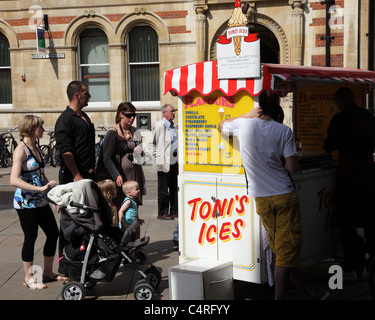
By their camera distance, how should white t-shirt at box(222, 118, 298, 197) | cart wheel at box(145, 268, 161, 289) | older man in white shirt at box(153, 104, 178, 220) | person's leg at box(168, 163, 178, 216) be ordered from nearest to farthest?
white t-shirt at box(222, 118, 298, 197) < cart wheel at box(145, 268, 161, 289) < older man in white shirt at box(153, 104, 178, 220) < person's leg at box(168, 163, 178, 216)

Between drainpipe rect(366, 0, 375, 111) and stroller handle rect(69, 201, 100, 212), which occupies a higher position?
drainpipe rect(366, 0, 375, 111)

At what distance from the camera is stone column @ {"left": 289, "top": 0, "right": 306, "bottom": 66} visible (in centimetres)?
1727

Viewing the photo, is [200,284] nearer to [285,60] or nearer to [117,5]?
[285,60]

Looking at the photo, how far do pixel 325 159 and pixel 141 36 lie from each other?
45.9 ft

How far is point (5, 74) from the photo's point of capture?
784 inches

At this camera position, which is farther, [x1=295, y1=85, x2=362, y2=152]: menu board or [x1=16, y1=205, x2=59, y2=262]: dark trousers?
[x1=295, y1=85, x2=362, y2=152]: menu board

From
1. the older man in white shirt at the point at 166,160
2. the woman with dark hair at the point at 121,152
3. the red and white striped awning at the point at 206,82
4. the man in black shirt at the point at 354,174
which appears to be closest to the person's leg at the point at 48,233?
the woman with dark hair at the point at 121,152

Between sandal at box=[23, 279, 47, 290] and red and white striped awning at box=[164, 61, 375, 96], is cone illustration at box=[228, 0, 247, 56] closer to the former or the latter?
red and white striped awning at box=[164, 61, 375, 96]

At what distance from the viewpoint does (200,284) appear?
15.6ft

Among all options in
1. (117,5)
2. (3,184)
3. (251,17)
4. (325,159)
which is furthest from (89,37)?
(325,159)

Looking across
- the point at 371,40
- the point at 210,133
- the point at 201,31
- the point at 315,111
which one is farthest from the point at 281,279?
the point at 201,31

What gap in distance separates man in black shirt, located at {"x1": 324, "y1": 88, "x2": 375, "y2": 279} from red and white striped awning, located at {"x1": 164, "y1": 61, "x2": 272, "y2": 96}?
4.09 feet

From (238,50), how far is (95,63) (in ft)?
49.0

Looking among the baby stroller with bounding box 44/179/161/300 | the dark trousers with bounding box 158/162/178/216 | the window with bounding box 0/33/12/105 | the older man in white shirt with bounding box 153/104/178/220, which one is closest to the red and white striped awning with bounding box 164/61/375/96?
the baby stroller with bounding box 44/179/161/300
